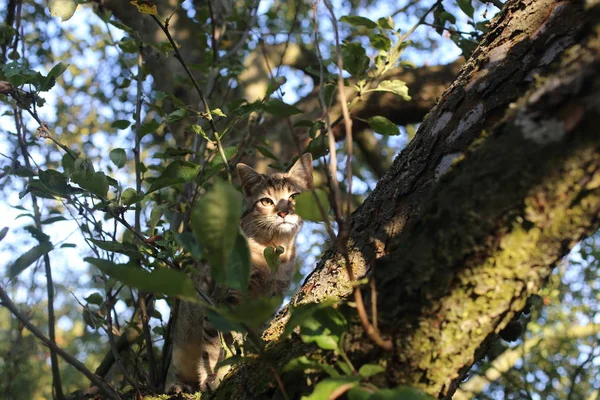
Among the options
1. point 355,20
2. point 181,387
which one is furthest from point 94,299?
point 355,20

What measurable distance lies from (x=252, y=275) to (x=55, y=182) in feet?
4.97

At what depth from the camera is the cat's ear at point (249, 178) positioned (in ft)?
13.0

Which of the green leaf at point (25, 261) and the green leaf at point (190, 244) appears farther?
the green leaf at point (25, 261)

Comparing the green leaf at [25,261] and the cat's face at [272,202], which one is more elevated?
the cat's face at [272,202]

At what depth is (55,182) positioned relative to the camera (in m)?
2.07

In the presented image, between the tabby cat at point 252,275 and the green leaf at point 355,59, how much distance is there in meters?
0.68

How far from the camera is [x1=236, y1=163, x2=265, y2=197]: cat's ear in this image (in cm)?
396

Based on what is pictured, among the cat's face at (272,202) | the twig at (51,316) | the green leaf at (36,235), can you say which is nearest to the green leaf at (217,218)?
the twig at (51,316)

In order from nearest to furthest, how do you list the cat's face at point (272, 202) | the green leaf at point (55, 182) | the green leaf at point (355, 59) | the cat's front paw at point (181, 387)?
the green leaf at point (55, 182), the green leaf at point (355, 59), the cat's front paw at point (181, 387), the cat's face at point (272, 202)

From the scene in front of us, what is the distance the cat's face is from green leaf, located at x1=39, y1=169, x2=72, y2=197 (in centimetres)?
177

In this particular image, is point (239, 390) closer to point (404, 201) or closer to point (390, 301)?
point (390, 301)

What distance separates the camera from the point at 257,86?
16.9ft

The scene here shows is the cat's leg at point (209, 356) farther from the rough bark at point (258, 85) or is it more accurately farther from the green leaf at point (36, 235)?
the rough bark at point (258, 85)

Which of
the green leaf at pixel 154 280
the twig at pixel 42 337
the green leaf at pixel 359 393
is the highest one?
the twig at pixel 42 337
